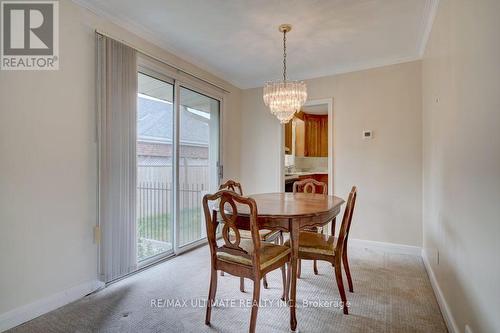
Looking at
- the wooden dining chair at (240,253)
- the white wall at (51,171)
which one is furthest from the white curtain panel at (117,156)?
the wooden dining chair at (240,253)

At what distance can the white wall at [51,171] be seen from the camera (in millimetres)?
1814

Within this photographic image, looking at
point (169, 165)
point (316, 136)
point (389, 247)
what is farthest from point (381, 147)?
point (169, 165)

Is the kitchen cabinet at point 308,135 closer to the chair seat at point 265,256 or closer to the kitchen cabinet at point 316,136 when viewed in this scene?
the kitchen cabinet at point 316,136

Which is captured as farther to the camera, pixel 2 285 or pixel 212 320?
pixel 212 320

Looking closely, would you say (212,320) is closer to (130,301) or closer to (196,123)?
(130,301)

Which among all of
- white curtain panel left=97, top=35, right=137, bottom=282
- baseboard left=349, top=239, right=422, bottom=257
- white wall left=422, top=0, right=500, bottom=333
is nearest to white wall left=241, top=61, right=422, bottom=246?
baseboard left=349, top=239, right=422, bottom=257

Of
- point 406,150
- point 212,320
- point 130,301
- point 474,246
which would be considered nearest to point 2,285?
point 130,301

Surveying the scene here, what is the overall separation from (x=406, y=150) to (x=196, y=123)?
2.85m

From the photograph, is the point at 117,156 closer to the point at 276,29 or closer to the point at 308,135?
the point at 276,29

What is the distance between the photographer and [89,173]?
90.4 inches

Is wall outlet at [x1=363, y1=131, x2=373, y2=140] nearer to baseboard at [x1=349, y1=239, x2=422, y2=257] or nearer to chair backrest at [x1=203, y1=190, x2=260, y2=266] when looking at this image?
baseboard at [x1=349, y1=239, x2=422, y2=257]

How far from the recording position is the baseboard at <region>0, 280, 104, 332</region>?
1.79 m

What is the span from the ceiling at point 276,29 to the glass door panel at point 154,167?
1.96ft

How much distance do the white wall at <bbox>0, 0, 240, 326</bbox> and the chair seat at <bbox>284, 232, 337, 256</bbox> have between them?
1811 mm
